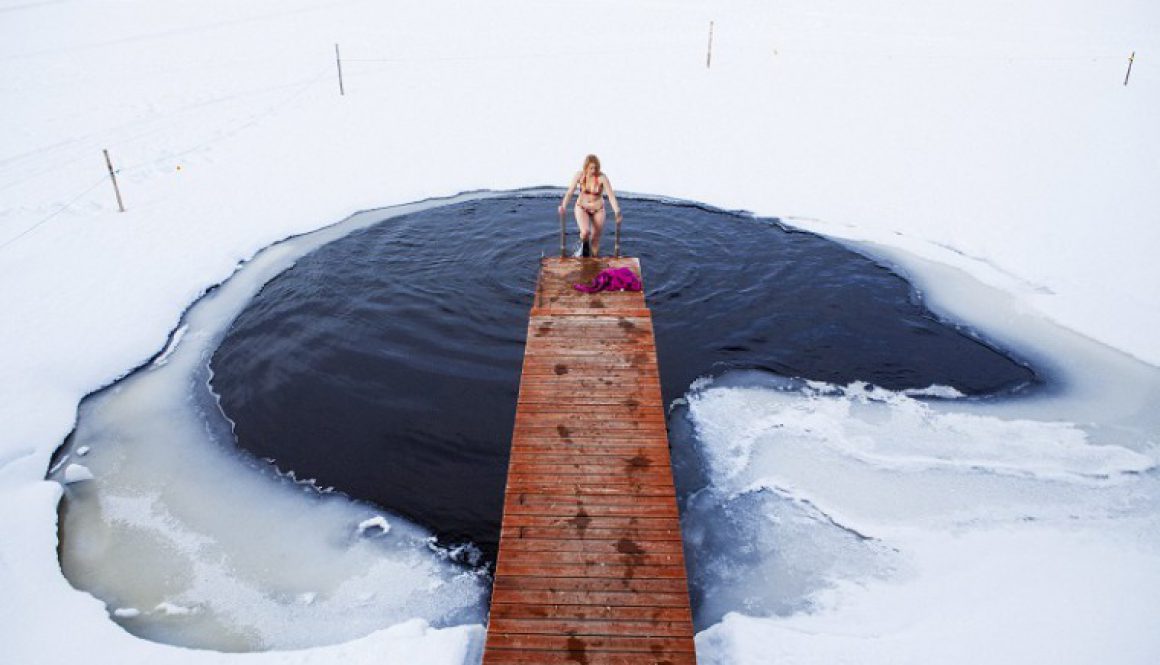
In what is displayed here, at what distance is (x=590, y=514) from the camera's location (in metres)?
6.53

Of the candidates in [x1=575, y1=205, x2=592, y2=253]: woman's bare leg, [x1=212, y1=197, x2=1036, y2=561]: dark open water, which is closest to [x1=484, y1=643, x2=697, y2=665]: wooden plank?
[x1=212, y1=197, x2=1036, y2=561]: dark open water

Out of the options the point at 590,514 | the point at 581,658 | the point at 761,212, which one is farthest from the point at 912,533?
the point at 761,212

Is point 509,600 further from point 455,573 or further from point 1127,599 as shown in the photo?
point 1127,599

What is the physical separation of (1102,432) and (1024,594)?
3.66 metres

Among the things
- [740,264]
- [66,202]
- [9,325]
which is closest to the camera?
[9,325]

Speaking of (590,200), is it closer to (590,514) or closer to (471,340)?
(471,340)

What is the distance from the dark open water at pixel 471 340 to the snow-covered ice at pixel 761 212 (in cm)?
86

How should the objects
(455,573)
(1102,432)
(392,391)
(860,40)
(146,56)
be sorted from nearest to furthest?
1. (455,573)
2. (1102,432)
3. (392,391)
4. (146,56)
5. (860,40)

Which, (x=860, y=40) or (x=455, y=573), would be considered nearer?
(x=455, y=573)

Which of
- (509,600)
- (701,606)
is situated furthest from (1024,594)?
(509,600)

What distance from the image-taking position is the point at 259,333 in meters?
11.4

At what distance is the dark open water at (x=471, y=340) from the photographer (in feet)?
29.1

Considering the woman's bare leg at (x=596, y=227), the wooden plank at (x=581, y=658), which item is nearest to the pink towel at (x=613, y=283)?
the woman's bare leg at (x=596, y=227)

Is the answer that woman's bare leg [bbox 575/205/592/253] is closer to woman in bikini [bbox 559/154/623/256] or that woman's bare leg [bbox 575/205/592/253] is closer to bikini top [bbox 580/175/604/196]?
woman in bikini [bbox 559/154/623/256]
